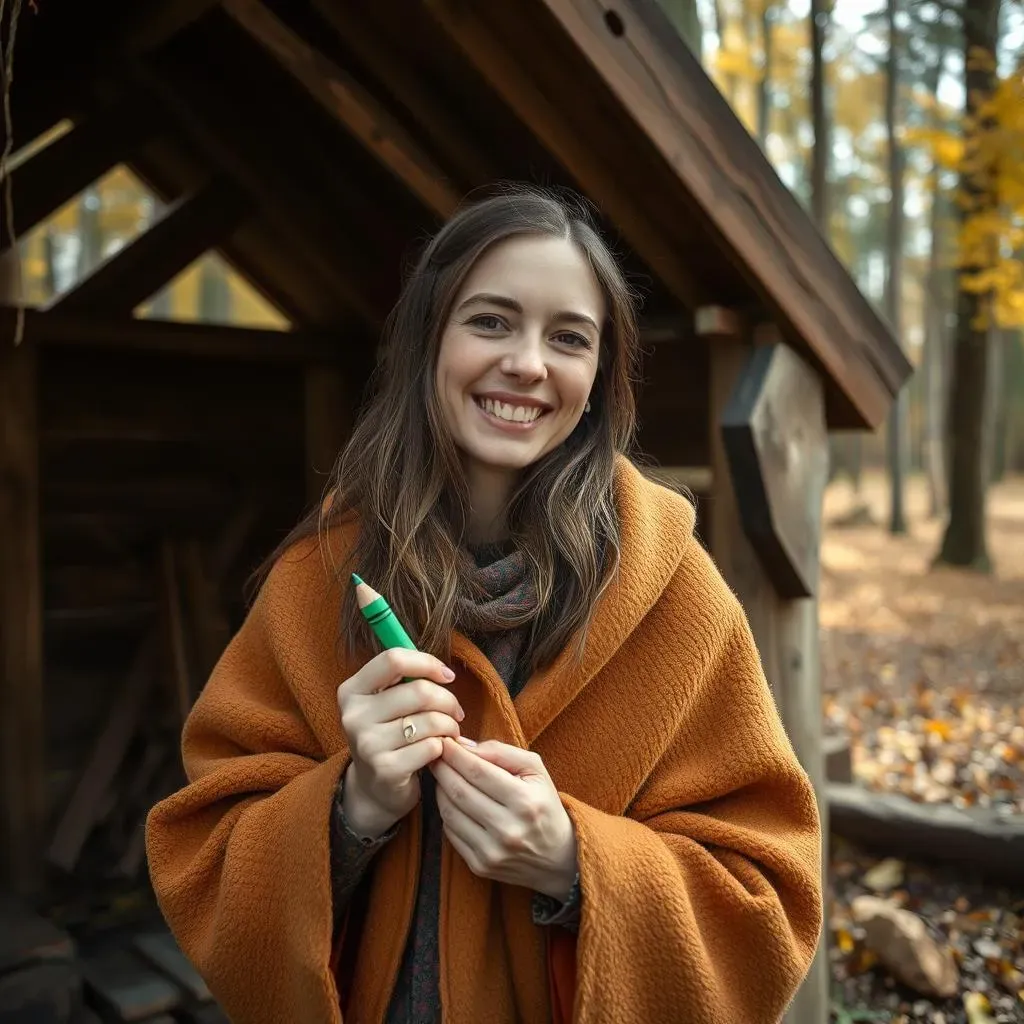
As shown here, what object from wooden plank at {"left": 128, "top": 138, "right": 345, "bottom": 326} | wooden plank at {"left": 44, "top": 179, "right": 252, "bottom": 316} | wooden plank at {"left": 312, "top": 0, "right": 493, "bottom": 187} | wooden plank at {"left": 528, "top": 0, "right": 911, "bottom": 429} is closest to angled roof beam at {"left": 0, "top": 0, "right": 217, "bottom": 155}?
wooden plank at {"left": 44, "top": 179, "right": 252, "bottom": 316}

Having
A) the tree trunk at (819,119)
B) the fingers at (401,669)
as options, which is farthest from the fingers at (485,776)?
the tree trunk at (819,119)

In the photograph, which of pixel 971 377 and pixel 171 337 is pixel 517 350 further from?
pixel 971 377

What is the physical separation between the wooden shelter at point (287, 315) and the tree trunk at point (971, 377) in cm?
635

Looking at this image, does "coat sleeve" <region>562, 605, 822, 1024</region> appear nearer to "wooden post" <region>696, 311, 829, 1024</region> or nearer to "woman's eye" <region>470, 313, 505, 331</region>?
"woman's eye" <region>470, 313, 505, 331</region>

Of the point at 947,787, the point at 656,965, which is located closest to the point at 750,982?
the point at 656,965

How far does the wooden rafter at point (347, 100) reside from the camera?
257cm

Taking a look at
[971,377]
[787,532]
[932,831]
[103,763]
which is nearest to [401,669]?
[787,532]

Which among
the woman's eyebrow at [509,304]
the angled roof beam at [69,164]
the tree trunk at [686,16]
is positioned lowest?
the woman's eyebrow at [509,304]

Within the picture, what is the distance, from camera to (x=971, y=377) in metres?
9.37

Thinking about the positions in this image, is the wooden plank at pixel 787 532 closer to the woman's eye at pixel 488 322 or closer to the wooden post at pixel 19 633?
the woman's eye at pixel 488 322

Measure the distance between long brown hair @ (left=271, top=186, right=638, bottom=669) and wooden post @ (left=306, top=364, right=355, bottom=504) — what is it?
2.42m

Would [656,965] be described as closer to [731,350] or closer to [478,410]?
[478,410]

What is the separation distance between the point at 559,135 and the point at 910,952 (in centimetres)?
298

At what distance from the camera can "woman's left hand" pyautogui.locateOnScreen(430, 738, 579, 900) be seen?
137 centimetres
